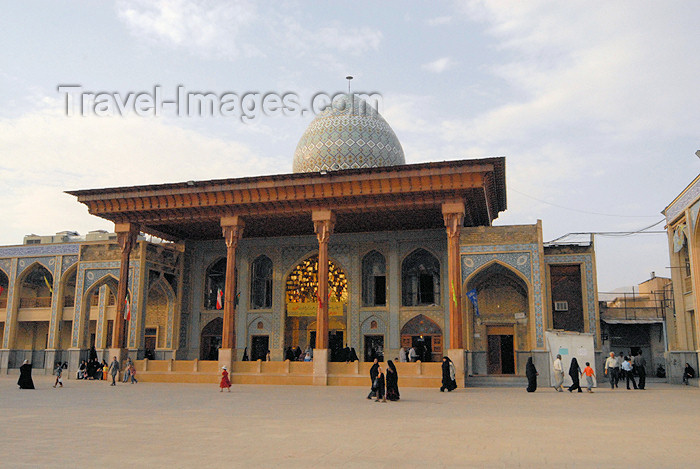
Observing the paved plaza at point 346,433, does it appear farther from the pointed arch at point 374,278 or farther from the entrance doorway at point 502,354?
the pointed arch at point 374,278

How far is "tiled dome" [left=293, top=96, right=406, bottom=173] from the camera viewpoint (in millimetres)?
25484

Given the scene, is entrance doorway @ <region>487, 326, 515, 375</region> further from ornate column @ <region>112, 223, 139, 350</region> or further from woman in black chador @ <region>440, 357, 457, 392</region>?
ornate column @ <region>112, 223, 139, 350</region>

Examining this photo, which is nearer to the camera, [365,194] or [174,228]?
[365,194]

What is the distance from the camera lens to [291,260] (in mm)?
26656

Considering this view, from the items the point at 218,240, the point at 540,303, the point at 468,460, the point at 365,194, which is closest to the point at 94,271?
the point at 218,240

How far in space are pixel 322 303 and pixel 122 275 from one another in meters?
8.38

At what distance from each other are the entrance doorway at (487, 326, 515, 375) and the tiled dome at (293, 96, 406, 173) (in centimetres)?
829

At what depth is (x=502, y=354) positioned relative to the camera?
2411cm

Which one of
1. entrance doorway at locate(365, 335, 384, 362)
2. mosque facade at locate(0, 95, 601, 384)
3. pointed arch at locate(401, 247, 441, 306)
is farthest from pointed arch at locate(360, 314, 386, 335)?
pointed arch at locate(401, 247, 441, 306)

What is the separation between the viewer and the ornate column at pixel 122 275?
23453 mm

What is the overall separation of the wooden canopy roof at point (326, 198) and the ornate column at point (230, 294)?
42cm

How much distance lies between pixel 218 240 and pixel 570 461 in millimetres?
23197

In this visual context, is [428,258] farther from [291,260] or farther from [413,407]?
[413,407]

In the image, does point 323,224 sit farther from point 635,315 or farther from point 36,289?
point 36,289
